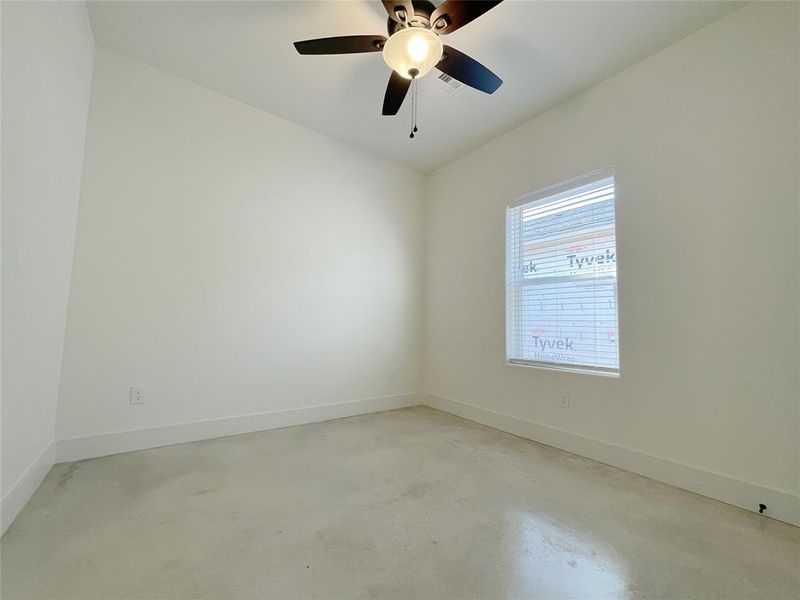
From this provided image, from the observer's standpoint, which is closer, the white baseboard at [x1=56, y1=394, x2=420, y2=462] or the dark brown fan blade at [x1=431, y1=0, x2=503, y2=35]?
the dark brown fan blade at [x1=431, y1=0, x2=503, y2=35]

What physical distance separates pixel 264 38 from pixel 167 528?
2.89 meters

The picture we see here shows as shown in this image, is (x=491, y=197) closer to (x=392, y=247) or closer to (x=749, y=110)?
(x=392, y=247)

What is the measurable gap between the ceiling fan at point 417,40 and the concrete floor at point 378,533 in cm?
238

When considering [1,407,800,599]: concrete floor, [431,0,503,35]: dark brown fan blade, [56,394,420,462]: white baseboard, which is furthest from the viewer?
[56,394,420,462]: white baseboard

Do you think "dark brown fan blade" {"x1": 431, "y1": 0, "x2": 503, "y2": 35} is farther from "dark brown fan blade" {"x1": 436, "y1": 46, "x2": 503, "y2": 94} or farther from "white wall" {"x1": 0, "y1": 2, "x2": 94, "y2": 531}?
"white wall" {"x1": 0, "y1": 2, "x2": 94, "y2": 531}

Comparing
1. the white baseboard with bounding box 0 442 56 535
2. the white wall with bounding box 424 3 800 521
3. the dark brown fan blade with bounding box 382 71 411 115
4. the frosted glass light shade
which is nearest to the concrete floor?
the white baseboard with bounding box 0 442 56 535

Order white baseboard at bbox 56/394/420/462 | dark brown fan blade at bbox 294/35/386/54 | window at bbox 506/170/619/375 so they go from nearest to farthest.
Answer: dark brown fan blade at bbox 294/35/386/54
white baseboard at bbox 56/394/420/462
window at bbox 506/170/619/375

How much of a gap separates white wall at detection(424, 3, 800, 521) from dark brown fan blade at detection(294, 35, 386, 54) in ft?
5.71

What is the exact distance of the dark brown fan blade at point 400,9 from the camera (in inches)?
64.5

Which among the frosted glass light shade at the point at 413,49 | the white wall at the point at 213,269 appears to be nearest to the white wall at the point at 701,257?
the frosted glass light shade at the point at 413,49

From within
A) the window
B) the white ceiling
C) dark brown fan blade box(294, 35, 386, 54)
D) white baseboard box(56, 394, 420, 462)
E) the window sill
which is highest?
the white ceiling

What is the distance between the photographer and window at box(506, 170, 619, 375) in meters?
2.45

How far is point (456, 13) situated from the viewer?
1641 mm

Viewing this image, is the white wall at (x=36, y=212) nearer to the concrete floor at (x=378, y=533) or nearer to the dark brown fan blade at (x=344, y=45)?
the concrete floor at (x=378, y=533)
